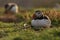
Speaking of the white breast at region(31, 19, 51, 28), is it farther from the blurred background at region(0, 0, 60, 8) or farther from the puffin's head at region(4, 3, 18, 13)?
the blurred background at region(0, 0, 60, 8)

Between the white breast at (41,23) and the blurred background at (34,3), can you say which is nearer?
the white breast at (41,23)

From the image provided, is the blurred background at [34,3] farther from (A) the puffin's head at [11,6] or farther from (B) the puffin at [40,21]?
(B) the puffin at [40,21]

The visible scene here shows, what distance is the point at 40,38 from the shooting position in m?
8.97

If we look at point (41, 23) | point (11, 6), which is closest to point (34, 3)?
point (11, 6)

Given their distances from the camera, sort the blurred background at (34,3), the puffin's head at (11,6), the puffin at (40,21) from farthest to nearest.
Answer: the blurred background at (34,3) < the puffin's head at (11,6) < the puffin at (40,21)

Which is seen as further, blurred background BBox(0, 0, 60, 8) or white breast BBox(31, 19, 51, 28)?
blurred background BBox(0, 0, 60, 8)

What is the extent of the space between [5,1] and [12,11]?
497 cm

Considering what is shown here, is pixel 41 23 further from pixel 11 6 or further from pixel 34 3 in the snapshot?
pixel 34 3

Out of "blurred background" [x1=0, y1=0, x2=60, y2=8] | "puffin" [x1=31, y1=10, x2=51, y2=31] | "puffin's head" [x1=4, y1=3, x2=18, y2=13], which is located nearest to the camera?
"puffin" [x1=31, y1=10, x2=51, y2=31]

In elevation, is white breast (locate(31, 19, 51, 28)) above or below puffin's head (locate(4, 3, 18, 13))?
above

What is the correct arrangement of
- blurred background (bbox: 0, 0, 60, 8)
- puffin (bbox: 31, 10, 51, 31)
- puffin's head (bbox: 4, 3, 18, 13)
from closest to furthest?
puffin (bbox: 31, 10, 51, 31) → puffin's head (bbox: 4, 3, 18, 13) → blurred background (bbox: 0, 0, 60, 8)

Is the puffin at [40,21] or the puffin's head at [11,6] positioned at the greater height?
the puffin at [40,21]

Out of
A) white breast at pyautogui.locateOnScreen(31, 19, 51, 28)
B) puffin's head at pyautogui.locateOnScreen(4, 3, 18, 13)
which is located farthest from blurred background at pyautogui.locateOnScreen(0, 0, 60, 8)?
white breast at pyautogui.locateOnScreen(31, 19, 51, 28)

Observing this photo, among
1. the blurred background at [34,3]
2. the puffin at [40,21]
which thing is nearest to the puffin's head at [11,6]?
the blurred background at [34,3]
